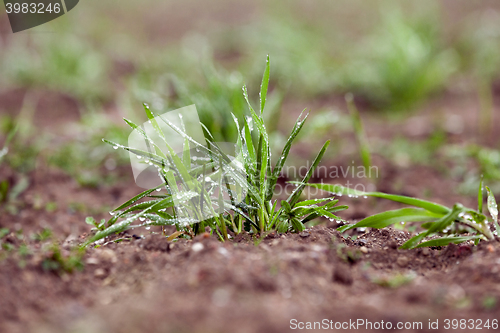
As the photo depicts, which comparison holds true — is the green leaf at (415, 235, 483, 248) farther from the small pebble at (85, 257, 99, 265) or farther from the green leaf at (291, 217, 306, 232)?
the small pebble at (85, 257, 99, 265)

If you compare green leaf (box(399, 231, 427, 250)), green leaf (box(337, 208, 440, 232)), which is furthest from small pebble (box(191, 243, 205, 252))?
green leaf (box(399, 231, 427, 250))

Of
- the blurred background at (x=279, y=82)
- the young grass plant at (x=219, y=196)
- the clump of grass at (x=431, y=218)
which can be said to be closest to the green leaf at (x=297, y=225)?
the young grass plant at (x=219, y=196)

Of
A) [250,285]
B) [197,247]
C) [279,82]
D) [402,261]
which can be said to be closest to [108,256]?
[197,247]

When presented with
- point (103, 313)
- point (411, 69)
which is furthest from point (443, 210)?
point (411, 69)

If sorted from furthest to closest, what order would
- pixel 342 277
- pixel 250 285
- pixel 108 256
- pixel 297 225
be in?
pixel 297 225 → pixel 108 256 → pixel 342 277 → pixel 250 285

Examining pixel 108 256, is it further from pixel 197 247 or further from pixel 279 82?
pixel 279 82

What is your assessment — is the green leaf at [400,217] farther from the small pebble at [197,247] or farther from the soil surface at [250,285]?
the small pebble at [197,247]

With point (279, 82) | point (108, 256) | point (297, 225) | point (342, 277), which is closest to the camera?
point (342, 277)

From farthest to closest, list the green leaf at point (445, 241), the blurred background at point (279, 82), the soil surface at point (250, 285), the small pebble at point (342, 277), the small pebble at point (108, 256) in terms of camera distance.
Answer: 1. the blurred background at point (279, 82)
2. the green leaf at point (445, 241)
3. the small pebble at point (108, 256)
4. the small pebble at point (342, 277)
5. the soil surface at point (250, 285)
